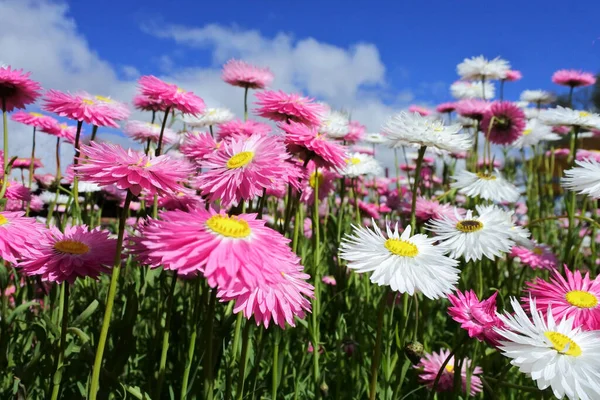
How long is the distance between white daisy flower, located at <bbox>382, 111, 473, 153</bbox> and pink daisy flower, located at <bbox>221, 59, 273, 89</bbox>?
2.54 ft

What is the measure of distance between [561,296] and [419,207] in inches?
39.0

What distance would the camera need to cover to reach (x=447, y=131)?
4.76ft

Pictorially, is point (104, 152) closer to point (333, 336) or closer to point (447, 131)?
point (447, 131)

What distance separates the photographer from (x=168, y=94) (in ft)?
4.87

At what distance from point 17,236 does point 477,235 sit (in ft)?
3.49

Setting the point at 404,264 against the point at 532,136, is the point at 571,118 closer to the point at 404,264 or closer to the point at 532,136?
the point at 532,136

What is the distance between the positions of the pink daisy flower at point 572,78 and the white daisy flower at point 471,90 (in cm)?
56

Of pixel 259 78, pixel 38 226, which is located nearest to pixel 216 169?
pixel 38 226

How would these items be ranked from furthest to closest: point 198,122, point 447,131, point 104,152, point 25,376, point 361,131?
1. point 361,131
2. point 198,122
3. point 447,131
4. point 25,376
5. point 104,152

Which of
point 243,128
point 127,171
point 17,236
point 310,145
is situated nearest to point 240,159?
point 127,171

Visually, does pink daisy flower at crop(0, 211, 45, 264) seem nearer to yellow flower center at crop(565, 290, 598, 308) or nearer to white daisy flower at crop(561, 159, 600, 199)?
yellow flower center at crop(565, 290, 598, 308)

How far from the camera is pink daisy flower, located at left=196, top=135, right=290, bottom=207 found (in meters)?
0.88

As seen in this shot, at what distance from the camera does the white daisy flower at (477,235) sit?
4.13ft

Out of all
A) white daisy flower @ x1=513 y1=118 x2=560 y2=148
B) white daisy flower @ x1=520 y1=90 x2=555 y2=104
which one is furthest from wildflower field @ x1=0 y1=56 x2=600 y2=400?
white daisy flower @ x1=520 y1=90 x2=555 y2=104
